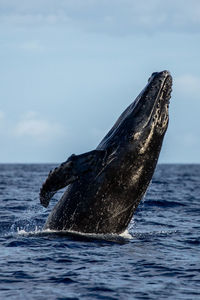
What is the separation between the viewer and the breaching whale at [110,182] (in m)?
14.7

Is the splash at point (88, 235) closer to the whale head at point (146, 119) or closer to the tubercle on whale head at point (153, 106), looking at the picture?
the whale head at point (146, 119)

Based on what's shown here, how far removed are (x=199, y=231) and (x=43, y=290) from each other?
8444mm

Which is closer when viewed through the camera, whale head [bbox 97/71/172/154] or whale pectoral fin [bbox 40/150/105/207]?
whale pectoral fin [bbox 40/150/105/207]

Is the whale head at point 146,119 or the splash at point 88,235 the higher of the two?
the whale head at point 146,119

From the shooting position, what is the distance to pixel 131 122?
15.5m

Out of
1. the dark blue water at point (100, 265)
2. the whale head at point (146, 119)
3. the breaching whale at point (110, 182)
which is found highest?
the whale head at point (146, 119)

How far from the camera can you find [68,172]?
561 inches

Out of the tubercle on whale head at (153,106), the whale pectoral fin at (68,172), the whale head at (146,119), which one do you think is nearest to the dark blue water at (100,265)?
the whale pectoral fin at (68,172)

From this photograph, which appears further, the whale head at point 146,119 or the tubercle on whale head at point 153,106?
the tubercle on whale head at point 153,106

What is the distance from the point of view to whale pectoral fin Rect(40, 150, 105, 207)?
552 inches

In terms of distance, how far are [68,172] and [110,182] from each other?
1125 millimetres

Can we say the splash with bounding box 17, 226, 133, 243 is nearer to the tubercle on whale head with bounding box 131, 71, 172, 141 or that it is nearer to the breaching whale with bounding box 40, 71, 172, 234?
the breaching whale with bounding box 40, 71, 172, 234

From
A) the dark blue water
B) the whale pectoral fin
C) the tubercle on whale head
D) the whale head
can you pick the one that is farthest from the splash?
the tubercle on whale head

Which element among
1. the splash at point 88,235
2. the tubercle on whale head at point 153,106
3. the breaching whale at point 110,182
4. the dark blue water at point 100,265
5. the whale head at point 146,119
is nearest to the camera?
the dark blue water at point 100,265
